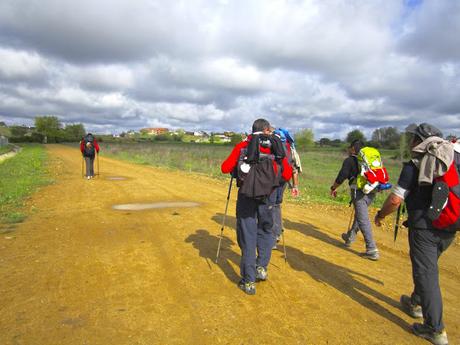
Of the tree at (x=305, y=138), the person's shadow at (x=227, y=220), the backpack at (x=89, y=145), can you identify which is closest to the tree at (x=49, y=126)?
the tree at (x=305, y=138)

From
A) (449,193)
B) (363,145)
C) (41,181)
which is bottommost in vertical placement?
(41,181)

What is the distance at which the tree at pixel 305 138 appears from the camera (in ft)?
359

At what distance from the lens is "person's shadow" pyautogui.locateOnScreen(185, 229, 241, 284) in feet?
17.5

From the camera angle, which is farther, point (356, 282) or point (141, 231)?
point (141, 231)

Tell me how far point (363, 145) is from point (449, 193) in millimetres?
3267

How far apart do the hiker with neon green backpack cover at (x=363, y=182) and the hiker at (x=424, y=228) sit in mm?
2443

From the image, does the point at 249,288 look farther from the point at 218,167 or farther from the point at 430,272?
the point at 218,167

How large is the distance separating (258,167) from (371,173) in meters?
2.72

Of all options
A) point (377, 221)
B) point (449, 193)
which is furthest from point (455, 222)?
point (377, 221)

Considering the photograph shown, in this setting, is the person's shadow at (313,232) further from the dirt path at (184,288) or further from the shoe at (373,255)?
the shoe at (373,255)

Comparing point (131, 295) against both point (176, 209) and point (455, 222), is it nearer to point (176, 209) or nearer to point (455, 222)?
point (455, 222)

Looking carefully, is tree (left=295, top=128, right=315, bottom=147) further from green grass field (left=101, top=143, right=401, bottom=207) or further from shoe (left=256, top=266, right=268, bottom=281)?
shoe (left=256, top=266, right=268, bottom=281)

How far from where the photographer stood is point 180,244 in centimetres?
648

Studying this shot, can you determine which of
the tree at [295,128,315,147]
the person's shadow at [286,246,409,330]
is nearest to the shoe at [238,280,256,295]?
the person's shadow at [286,246,409,330]
